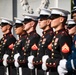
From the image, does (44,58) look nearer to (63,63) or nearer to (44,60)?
(44,60)

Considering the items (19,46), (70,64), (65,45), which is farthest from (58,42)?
(19,46)

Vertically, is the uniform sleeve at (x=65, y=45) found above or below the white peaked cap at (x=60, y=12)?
below

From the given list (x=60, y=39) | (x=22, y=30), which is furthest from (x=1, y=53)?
(x=60, y=39)

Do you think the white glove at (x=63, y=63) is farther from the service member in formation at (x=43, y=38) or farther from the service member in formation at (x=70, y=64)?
the service member in formation at (x=43, y=38)

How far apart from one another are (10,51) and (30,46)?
0.97m

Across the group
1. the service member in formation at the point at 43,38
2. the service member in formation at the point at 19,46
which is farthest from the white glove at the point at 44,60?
the service member in formation at the point at 19,46

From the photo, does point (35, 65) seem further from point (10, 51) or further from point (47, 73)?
point (10, 51)

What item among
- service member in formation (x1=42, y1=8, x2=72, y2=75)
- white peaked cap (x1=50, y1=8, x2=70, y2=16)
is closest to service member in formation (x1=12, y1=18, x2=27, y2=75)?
service member in formation (x1=42, y1=8, x2=72, y2=75)

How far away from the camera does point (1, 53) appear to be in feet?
A: 26.9

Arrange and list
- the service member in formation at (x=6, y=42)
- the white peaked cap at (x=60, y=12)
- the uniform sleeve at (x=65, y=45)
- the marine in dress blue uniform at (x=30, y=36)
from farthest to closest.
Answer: the service member in formation at (x=6, y=42), the marine in dress blue uniform at (x=30, y=36), the white peaked cap at (x=60, y=12), the uniform sleeve at (x=65, y=45)

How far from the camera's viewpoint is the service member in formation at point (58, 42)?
6.01m

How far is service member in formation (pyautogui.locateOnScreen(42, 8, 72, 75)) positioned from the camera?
6008 millimetres

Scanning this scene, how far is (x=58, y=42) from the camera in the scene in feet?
20.2

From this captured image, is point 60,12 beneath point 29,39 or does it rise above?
above
